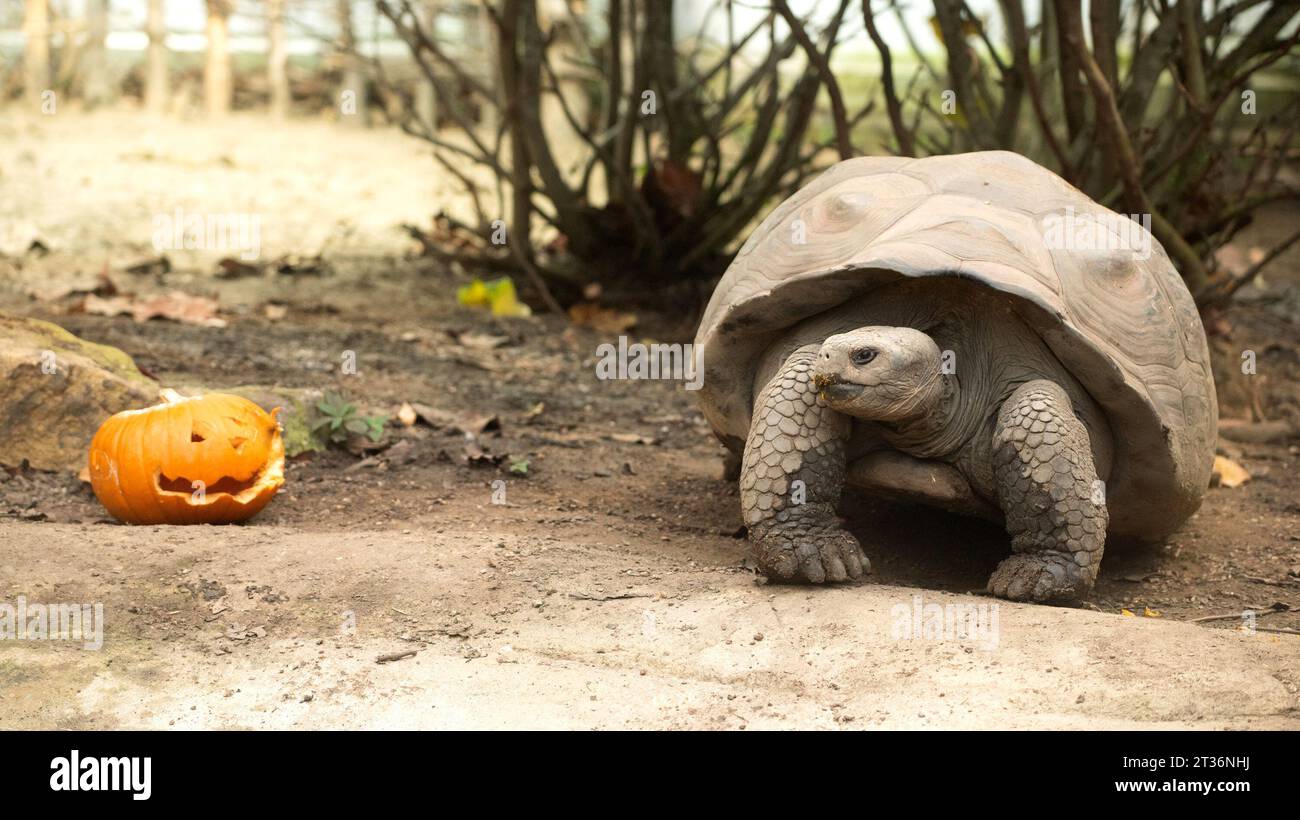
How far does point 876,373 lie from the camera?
2.94m

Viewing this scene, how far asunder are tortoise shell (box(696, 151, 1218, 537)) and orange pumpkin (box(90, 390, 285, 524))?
114 cm

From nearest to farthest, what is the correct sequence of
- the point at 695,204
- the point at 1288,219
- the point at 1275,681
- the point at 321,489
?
the point at 1275,681 → the point at 321,489 → the point at 695,204 → the point at 1288,219

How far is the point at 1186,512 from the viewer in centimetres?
338

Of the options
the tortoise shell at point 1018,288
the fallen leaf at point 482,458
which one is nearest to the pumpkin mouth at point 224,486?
the fallen leaf at point 482,458

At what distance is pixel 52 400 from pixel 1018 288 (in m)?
2.49

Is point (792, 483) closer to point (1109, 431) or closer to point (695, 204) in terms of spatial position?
point (1109, 431)

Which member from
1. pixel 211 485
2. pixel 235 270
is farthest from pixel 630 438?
pixel 235 270

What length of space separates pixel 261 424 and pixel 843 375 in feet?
4.91

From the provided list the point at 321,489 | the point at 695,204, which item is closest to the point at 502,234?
the point at 695,204

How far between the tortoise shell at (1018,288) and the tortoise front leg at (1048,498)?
173 mm

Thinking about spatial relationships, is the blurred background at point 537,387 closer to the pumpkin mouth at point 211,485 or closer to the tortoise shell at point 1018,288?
the pumpkin mouth at point 211,485

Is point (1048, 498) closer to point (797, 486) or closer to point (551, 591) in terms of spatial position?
point (797, 486)

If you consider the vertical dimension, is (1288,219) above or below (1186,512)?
above

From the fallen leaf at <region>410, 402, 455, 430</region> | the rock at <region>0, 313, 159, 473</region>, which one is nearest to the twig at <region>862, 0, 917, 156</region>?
the fallen leaf at <region>410, 402, 455, 430</region>
